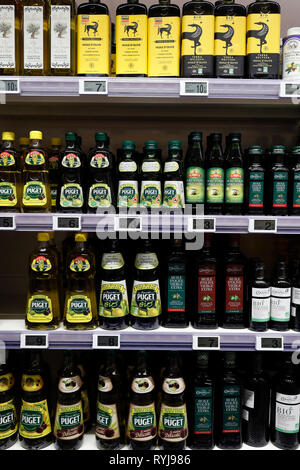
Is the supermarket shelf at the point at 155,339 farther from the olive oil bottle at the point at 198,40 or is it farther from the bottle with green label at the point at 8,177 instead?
the olive oil bottle at the point at 198,40

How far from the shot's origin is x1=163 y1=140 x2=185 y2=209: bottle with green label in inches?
64.3

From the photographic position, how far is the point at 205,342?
1586mm

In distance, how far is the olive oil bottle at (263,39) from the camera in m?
1.56

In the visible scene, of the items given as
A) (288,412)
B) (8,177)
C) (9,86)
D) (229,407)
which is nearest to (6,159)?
(8,177)

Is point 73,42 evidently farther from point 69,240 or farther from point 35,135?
point 69,240

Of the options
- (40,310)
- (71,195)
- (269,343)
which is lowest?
(269,343)

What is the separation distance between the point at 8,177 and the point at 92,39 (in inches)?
25.8

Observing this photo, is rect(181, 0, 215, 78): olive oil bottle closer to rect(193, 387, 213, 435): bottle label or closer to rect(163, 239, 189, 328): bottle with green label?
rect(163, 239, 189, 328): bottle with green label

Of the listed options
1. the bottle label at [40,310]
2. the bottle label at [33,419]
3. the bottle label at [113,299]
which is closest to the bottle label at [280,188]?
the bottle label at [113,299]

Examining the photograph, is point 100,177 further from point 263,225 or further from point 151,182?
point 263,225

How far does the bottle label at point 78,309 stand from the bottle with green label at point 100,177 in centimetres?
38

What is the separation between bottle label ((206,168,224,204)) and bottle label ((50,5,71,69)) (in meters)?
0.73

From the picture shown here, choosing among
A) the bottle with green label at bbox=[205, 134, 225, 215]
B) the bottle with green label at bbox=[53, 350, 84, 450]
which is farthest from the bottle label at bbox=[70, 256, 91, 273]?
the bottle with green label at bbox=[205, 134, 225, 215]
